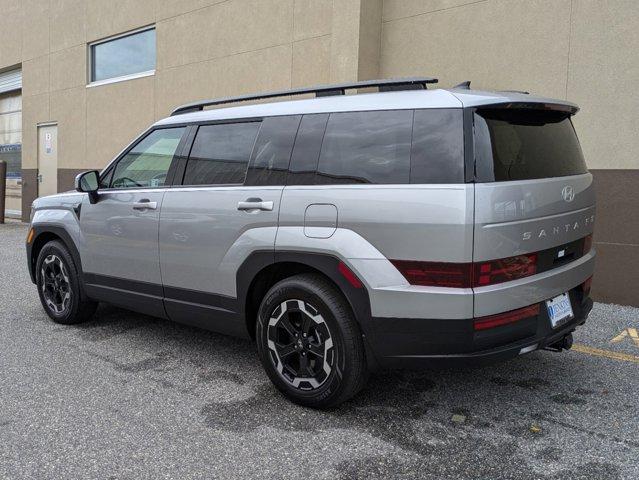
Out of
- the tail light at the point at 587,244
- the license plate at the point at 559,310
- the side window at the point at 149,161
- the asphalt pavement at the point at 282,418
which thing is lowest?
the asphalt pavement at the point at 282,418

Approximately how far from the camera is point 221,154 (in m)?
4.05

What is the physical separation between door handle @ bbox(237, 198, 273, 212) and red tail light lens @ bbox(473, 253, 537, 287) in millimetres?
1323

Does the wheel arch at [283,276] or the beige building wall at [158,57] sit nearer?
the wheel arch at [283,276]

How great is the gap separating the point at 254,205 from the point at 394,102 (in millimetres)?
1053

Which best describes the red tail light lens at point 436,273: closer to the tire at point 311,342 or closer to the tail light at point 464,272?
the tail light at point 464,272

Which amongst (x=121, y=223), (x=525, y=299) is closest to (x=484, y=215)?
(x=525, y=299)

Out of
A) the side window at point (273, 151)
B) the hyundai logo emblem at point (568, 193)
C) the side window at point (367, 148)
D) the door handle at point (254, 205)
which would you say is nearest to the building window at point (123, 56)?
the side window at point (273, 151)

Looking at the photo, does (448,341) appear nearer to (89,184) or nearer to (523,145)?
(523,145)

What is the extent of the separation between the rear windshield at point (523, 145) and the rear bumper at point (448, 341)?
0.77 m

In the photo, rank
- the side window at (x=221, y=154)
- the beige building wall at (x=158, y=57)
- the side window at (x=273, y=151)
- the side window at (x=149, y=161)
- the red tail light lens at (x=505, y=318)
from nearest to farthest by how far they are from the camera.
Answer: the red tail light lens at (x=505, y=318)
the side window at (x=273, y=151)
the side window at (x=221, y=154)
the side window at (x=149, y=161)
the beige building wall at (x=158, y=57)

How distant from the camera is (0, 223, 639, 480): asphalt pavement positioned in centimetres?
283

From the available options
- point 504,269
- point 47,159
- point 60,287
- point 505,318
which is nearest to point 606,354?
point 505,318

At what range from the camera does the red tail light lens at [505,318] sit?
295 centimetres

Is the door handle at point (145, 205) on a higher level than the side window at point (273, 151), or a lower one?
lower
